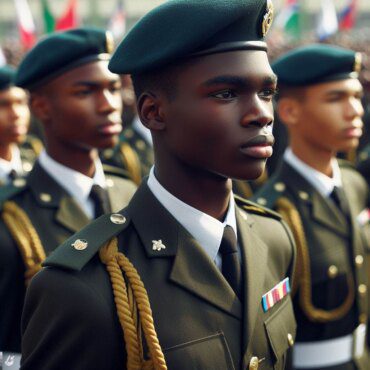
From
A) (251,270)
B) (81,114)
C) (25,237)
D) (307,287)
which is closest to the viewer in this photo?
(251,270)

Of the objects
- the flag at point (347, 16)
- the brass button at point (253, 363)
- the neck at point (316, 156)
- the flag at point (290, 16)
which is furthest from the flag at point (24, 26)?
the brass button at point (253, 363)

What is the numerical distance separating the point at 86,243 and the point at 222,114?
60 cm

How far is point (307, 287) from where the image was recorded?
3838 mm

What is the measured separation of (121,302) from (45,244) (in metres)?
1.50

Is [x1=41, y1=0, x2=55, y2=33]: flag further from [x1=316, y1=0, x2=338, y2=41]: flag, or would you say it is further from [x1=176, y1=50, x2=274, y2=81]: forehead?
[x1=176, y1=50, x2=274, y2=81]: forehead

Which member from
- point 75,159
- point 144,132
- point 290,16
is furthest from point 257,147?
point 290,16

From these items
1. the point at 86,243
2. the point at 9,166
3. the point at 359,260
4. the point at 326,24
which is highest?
the point at 86,243

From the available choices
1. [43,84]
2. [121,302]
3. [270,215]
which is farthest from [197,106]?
[43,84]

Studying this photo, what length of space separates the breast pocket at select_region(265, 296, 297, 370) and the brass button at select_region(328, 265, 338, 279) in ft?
4.59

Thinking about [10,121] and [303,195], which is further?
[10,121]

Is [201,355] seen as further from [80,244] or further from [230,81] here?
[230,81]

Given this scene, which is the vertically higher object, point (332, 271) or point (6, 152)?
point (6, 152)

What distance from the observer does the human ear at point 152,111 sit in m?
2.20

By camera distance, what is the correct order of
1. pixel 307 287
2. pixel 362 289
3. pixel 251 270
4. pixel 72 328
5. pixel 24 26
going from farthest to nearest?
1. pixel 24 26
2. pixel 362 289
3. pixel 307 287
4. pixel 251 270
5. pixel 72 328
